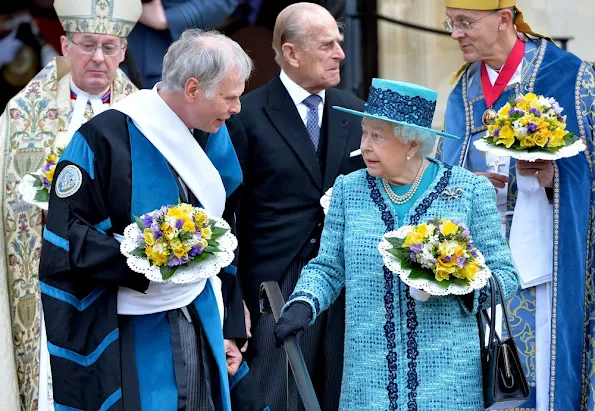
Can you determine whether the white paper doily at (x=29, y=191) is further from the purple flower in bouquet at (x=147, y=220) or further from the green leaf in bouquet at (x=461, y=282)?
the green leaf in bouquet at (x=461, y=282)

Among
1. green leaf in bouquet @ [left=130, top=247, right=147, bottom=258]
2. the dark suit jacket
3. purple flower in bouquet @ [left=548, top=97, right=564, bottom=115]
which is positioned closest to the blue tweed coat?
green leaf in bouquet @ [left=130, top=247, right=147, bottom=258]

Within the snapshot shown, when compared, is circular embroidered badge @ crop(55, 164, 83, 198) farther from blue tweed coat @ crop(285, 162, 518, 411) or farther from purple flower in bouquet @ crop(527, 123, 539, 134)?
purple flower in bouquet @ crop(527, 123, 539, 134)

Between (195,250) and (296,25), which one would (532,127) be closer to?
(296,25)

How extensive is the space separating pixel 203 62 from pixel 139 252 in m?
0.76

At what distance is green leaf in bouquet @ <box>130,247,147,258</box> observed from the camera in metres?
4.86

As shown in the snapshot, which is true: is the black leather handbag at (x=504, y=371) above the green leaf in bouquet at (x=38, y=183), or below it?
below

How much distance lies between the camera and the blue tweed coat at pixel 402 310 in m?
4.75

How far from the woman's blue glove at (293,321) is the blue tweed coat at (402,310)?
0.13ft

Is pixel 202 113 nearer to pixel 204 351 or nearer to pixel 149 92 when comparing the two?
pixel 149 92

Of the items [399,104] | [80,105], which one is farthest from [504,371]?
[80,105]

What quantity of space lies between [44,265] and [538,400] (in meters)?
2.41

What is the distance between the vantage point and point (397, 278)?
4.78 metres

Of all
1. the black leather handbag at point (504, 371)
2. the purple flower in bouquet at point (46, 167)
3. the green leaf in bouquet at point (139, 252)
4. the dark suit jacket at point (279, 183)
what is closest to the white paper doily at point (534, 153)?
the dark suit jacket at point (279, 183)

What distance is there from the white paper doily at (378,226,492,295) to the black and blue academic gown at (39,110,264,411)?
2.88 ft
